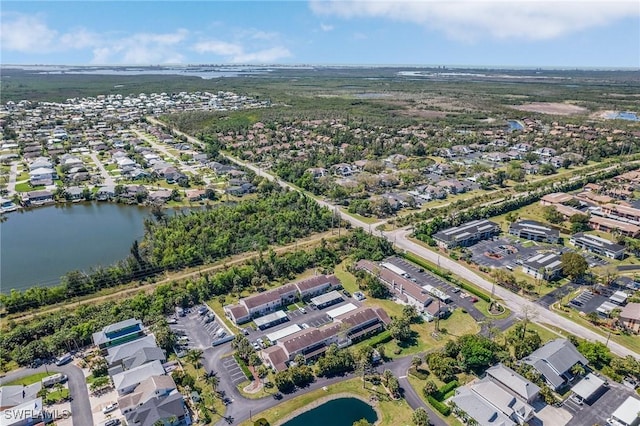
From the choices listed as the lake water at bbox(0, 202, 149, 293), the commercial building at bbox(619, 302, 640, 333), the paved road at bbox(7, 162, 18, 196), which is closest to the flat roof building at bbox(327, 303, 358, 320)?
the commercial building at bbox(619, 302, 640, 333)

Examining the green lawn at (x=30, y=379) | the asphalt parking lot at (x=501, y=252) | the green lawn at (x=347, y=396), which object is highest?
the asphalt parking lot at (x=501, y=252)

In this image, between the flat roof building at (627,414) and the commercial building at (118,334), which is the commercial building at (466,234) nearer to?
the flat roof building at (627,414)

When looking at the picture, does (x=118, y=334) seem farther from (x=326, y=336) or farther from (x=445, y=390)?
(x=445, y=390)

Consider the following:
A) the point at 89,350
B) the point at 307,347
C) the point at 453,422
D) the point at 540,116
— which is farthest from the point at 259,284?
the point at 540,116

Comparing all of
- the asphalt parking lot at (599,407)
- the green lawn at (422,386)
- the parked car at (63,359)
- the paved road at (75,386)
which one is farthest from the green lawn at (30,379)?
the asphalt parking lot at (599,407)

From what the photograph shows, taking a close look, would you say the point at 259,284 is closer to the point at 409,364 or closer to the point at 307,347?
the point at 307,347

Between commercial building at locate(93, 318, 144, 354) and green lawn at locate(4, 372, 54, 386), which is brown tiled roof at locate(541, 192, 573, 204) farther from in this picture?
green lawn at locate(4, 372, 54, 386)
